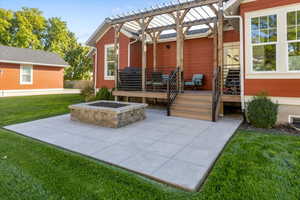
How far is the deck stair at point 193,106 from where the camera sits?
5.93m

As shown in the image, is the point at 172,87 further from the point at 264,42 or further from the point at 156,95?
the point at 264,42

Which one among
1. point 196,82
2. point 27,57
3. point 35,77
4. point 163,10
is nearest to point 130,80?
point 163,10

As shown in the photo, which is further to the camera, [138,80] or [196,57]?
[196,57]

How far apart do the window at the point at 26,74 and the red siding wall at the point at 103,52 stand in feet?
29.7

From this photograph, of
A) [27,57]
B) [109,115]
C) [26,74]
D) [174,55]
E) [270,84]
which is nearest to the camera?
[109,115]

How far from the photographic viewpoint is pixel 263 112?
4.93 m

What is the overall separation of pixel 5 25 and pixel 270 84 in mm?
30641

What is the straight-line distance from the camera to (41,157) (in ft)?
10.3

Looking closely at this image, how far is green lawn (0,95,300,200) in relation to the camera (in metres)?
2.14

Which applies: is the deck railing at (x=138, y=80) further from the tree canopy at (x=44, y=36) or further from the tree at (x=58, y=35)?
the tree at (x=58, y=35)

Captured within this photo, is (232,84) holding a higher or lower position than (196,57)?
lower

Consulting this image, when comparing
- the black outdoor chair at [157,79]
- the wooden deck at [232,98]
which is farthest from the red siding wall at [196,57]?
the wooden deck at [232,98]

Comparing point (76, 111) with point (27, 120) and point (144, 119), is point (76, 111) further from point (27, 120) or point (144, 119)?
point (144, 119)

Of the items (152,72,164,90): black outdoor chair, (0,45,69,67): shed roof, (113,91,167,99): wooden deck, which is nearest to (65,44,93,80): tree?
(0,45,69,67): shed roof
